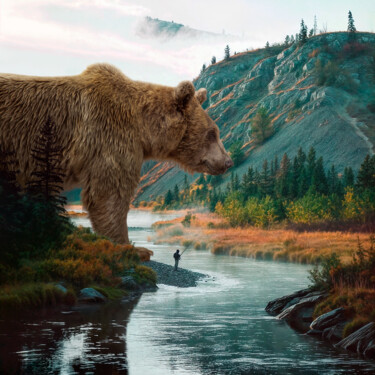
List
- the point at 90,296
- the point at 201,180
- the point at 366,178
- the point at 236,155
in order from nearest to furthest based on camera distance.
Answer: the point at 90,296
the point at 366,178
the point at 236,155
the point at 201,180

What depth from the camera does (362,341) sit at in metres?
9.97

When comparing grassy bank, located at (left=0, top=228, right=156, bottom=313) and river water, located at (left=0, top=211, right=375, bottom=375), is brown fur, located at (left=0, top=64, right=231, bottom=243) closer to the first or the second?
grassy bank, located at (left=0, top=228, right=156, bottom=313)

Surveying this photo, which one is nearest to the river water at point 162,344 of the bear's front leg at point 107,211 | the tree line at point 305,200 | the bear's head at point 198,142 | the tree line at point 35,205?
the tree line at point 35,205

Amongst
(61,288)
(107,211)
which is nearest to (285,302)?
(61,288)

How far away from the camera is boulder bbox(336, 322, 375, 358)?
9664mm

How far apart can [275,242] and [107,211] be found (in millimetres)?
31551

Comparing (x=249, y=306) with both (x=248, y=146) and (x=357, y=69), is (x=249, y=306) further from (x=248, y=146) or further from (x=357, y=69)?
(x=357, y=69)

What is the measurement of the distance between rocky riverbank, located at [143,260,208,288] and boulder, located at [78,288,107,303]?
7175 millimetres

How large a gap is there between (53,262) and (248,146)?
109 meters

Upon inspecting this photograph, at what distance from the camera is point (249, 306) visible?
54.9 ft

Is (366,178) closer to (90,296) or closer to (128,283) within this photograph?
(128,283)

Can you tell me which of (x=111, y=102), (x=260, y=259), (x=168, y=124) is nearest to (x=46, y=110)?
(x=111, y=102)

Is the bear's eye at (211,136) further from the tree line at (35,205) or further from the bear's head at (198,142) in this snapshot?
the tree line at (35,205)

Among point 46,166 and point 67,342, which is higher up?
point 46,166
